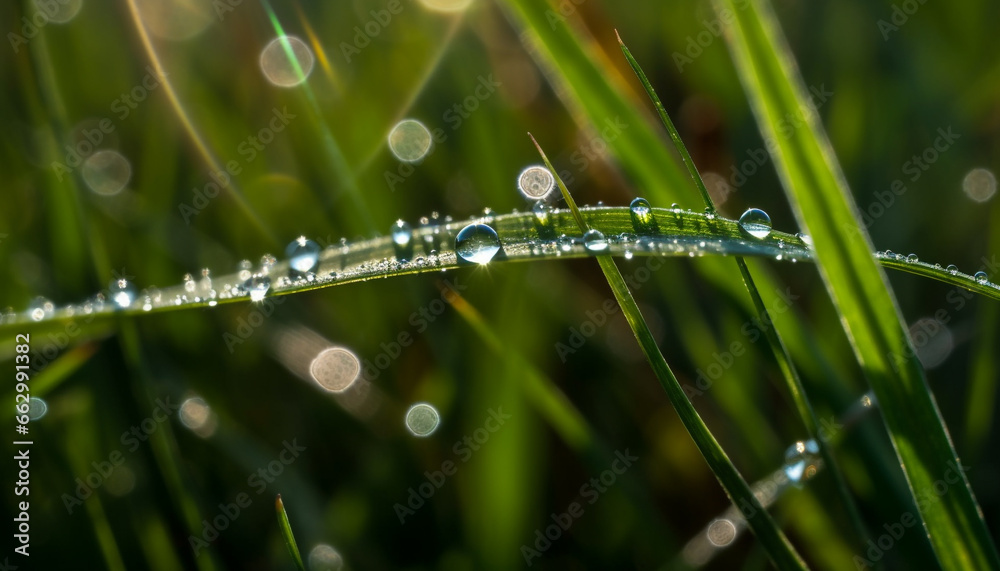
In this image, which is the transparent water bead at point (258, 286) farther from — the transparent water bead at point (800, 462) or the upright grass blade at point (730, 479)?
the transparent water bead at point (800, 462)

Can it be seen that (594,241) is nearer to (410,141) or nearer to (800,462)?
(800,462)

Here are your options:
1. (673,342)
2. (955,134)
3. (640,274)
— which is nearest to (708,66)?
(955,134)

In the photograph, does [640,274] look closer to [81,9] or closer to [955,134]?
[955,134]

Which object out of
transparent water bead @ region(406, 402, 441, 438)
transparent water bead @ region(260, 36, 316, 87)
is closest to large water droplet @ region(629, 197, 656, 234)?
transparent water bead @ region(406, 402, 441, 438)

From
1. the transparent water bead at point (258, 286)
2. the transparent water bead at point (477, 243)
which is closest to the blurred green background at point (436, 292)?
the transparent water bead at point (477, 243)

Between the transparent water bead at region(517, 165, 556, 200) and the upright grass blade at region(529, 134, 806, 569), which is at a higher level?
the transparent water bead at region(517, 165, 556, 200)

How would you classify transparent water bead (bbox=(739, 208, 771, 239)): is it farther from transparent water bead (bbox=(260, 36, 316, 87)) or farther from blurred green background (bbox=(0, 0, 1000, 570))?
transparent water bead (bbox=(260, 36, 316, 87))
